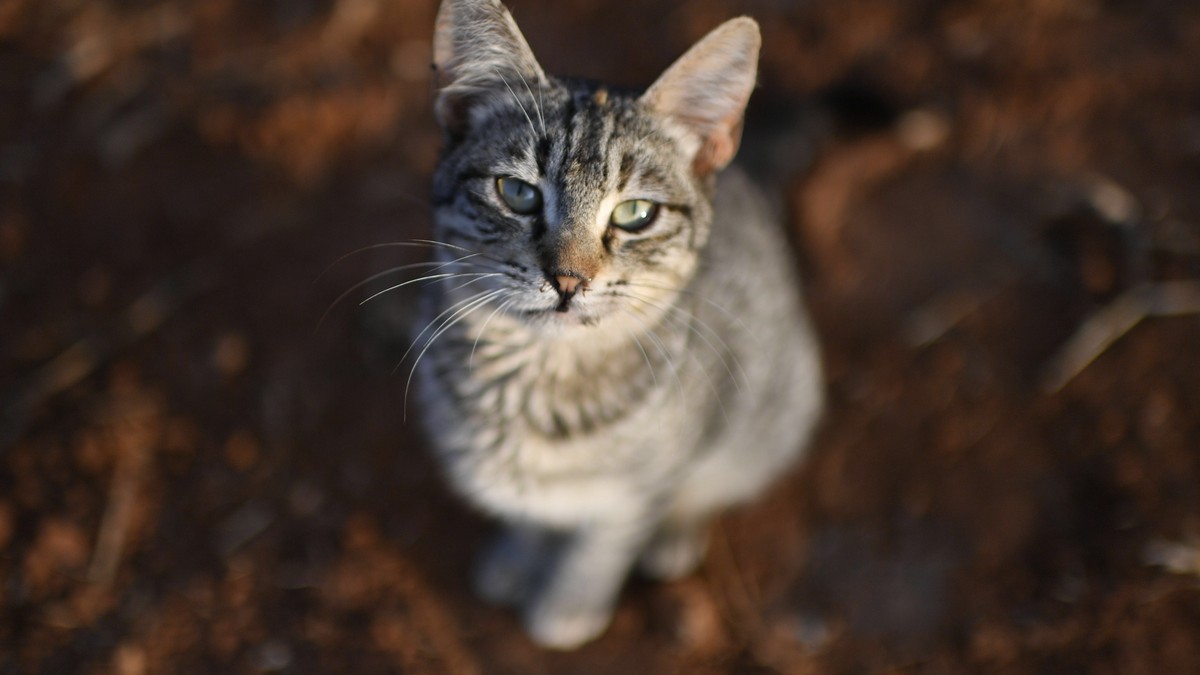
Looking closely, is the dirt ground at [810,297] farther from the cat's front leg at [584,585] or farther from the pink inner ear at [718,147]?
the pink inner ear at [718,147]

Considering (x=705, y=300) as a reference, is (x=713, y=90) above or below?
above

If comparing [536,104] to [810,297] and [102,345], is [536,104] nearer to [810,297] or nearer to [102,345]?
[810,297]

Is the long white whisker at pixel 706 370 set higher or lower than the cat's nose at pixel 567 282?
lower

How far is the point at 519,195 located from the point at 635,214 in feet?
0.88

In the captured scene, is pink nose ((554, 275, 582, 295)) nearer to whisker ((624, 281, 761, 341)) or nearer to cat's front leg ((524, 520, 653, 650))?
whisker ((624, 281, 761, 341))

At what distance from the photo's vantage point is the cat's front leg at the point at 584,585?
2.45 meters

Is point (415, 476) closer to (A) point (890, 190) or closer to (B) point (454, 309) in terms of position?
(B) point (454, 309)

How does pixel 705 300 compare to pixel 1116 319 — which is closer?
pixel 705 300

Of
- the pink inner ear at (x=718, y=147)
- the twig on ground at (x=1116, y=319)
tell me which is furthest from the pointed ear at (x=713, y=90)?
the twig on ground at (x=1116, y=319)

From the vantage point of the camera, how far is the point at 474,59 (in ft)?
6.18

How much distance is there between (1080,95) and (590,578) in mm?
2962

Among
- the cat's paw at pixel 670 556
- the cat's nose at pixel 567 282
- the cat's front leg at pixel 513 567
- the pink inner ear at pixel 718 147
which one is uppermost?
the pink inner ear at pixel 718 147

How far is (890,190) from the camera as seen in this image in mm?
3514

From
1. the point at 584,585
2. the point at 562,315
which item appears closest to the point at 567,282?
the point at 562,315
